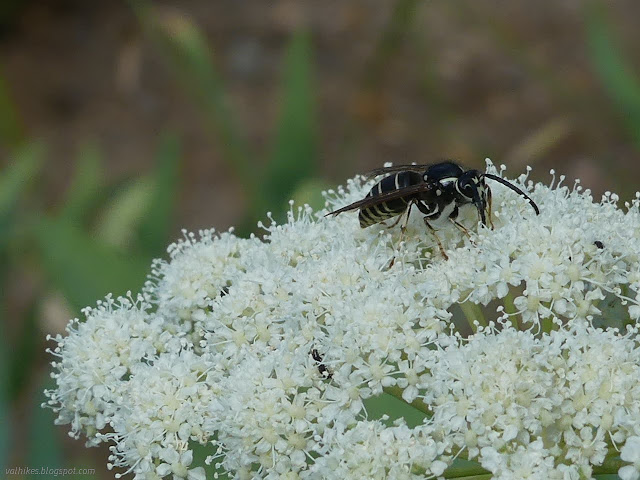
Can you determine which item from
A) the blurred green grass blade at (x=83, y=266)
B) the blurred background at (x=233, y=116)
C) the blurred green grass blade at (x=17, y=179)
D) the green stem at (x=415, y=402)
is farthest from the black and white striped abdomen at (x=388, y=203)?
the blurred green grass blade at (x=17, y=179)

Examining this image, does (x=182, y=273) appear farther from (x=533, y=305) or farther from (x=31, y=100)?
(x=31, y=100)

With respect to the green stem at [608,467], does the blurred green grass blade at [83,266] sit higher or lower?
higher

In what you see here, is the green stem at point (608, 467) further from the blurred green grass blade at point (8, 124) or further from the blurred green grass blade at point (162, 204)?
the blurred green grass blade at point (8, 124)

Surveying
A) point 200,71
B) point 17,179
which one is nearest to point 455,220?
point 200,71

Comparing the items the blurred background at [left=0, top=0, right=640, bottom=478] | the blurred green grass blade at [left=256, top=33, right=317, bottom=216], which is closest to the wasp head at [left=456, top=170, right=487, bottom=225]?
the blurred background at [left=0, top=0, right=640, bottom=478]

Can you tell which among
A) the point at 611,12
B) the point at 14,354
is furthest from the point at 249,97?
the point at 14,354

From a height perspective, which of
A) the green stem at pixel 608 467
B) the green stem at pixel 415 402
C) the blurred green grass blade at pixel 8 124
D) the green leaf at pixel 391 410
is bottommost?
the green stem at pixel 608 467
